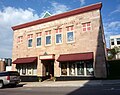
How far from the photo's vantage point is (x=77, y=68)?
24266 mm

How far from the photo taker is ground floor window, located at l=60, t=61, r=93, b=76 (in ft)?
76.3

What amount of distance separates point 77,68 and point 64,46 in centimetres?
361

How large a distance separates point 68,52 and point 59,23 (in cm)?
466

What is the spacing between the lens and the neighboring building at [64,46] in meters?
22.9

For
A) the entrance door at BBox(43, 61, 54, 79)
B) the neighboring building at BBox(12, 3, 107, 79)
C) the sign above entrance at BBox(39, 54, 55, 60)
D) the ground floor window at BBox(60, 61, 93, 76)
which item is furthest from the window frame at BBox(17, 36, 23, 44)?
the ground floor window at BBox(60, 61, 93, 76)

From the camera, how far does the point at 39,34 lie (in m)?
28.9

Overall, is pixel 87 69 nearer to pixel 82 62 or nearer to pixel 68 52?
pixel 82 62

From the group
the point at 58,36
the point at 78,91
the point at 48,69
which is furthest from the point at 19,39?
the point at 78,91

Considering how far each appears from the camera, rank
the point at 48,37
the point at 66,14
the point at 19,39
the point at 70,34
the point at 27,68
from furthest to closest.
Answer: the point at 19,39
the point at 27,68
the point at 48,37
the point at 66,14
the point at 70,34

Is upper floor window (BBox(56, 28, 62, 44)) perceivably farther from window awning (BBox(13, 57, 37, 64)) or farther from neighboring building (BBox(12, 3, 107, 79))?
window awning (BBox(13, 57, 37, 64))

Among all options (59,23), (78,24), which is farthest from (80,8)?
(59,23)

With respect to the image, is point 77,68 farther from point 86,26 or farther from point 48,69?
point 48,69

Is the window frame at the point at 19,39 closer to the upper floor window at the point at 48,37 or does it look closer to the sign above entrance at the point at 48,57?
the upper floor window at the point at 48,37

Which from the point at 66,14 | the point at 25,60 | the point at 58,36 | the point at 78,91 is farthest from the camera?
the point at 25,60
